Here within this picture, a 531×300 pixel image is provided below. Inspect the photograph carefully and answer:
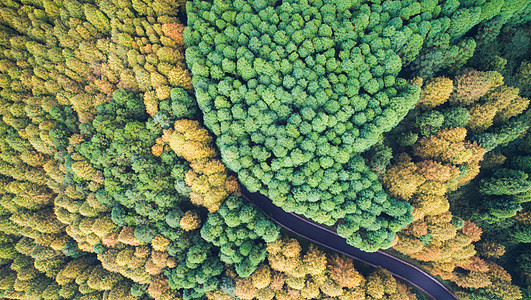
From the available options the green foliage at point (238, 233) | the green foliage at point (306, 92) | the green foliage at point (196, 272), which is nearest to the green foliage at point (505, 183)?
the green foliage at point (306, 92)

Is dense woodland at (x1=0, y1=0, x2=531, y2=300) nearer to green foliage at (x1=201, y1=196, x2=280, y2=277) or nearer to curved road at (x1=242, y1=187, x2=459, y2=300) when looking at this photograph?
green foliage at (x1=201, y1=196, x2=280, y2=277)

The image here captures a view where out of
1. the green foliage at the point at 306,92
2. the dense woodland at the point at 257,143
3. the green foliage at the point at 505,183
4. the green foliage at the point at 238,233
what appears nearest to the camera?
the green foliage at the point at 306,92

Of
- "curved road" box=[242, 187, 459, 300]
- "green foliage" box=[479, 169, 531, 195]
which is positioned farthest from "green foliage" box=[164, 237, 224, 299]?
"green foliage" box=[479, 169, 531, 195]

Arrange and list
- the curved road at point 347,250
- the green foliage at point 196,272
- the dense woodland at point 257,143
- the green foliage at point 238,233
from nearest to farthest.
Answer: the dense woodland at point 257,143 → the green foliage at point 238,233 → the green foliage at point 196,272 → the curved road at point 347,250

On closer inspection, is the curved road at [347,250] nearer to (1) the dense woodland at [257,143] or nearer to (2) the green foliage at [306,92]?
(1) the dense woodland at [257,143]

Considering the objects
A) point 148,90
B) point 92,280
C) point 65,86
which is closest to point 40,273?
point 92,280

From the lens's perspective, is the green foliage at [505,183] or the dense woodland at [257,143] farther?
the green foliage at [505,183]

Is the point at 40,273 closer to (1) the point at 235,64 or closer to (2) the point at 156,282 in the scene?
(2) the point at 156,282
